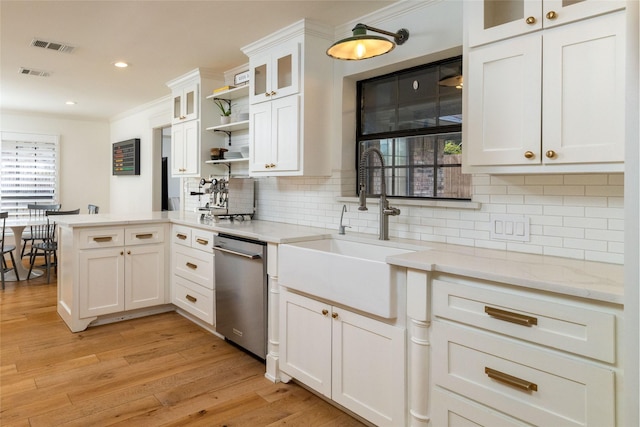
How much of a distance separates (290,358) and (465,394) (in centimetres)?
112

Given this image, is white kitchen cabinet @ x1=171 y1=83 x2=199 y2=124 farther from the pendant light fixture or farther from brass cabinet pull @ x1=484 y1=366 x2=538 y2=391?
brass cabinet pull @ x1=484 y1=366 x2=538 y2=391

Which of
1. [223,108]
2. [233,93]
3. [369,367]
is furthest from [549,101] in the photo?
[223,108]

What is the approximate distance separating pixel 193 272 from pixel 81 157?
5.29 metres

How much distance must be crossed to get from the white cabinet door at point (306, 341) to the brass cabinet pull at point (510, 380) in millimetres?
866

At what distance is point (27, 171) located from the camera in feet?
22.7

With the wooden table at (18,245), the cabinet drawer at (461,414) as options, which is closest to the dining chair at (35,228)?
the wooden table at (18,245)

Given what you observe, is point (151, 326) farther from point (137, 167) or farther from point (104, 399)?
point (137, 167)

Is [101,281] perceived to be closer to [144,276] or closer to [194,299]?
[144,276]

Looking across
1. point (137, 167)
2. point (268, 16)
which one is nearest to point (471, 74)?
point (268, 16)

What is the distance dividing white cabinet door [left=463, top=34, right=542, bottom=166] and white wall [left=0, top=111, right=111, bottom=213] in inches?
289

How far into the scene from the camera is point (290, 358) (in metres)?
2.46

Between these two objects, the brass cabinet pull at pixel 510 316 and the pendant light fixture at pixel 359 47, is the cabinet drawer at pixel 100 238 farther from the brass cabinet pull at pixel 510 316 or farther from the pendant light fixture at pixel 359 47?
the brass cabinet pull at pixel 510 316

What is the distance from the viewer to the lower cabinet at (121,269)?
3.44m

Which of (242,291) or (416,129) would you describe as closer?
(416,129)
